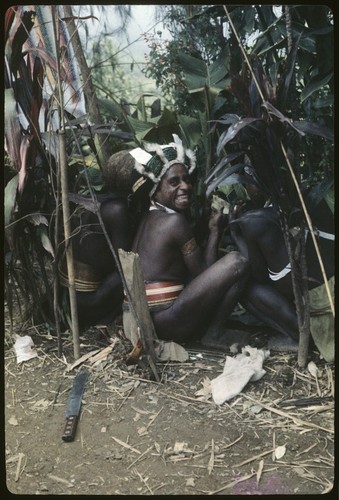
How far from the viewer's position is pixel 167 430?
2.56 metres

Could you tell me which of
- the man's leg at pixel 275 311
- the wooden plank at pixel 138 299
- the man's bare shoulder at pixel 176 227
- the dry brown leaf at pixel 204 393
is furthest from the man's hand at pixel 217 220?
the dry brown leaf at pixel 204 393

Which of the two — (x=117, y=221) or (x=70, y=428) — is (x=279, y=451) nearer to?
(x=70, y=428)

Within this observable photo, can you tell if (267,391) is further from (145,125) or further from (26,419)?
(145,125)

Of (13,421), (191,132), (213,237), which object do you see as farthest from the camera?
(191,132)

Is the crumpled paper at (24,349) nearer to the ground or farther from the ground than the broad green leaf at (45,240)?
nearer to the ground

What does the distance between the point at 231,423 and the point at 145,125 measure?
194cm

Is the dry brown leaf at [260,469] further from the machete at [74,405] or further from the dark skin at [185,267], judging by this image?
the dark skin at [185,267]

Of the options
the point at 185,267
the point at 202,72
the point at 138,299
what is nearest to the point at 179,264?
the point at 185,267

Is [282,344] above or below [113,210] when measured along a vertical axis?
below

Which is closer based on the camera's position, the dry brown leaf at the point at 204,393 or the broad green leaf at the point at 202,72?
the dry brown leaf at the point at 204,393

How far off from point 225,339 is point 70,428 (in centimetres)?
104

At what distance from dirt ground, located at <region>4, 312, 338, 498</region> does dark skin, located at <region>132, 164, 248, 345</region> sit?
20cm

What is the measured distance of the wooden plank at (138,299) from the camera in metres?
2.76

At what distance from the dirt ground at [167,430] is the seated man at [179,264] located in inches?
8.1
